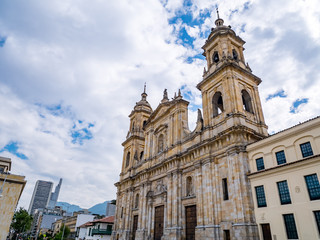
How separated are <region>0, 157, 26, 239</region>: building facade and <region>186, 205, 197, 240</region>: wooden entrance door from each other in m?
16.2

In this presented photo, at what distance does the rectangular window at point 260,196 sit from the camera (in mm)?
17777

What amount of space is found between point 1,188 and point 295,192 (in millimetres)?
22046

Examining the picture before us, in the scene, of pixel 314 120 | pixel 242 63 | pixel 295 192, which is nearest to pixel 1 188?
pixel 295 192

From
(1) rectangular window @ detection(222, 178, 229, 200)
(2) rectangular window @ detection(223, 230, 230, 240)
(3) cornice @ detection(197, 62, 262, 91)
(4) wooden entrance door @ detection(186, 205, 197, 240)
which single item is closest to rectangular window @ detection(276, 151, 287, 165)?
(1) rectangular window @ detection(222, 178, 229, 200)

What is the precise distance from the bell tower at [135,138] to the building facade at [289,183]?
24.7 meters

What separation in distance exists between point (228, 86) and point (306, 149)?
10194 mm

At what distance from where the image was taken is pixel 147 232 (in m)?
30.2

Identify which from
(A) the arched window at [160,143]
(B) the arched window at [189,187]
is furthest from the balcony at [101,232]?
(B) the arched window at [189,187]

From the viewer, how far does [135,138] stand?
43.1m

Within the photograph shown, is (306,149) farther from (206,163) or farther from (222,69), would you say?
(222,69)

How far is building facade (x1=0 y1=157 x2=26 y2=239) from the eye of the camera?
18625mm

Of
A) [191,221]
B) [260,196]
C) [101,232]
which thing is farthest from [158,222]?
[101,232]

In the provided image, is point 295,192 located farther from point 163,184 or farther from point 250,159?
point 163,184

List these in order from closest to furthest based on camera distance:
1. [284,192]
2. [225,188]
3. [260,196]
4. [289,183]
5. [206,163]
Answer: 1. [289,183]
2. [284,192]
3. [260,196]
4. [225,188]
5. [206,163]
